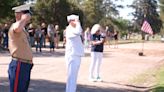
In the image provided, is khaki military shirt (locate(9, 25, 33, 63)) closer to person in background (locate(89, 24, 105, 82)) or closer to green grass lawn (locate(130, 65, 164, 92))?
green grass lawn (locate(130, 65, 164, 92))

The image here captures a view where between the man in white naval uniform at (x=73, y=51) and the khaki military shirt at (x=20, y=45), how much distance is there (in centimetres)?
396

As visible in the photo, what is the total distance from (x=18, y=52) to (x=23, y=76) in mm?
398

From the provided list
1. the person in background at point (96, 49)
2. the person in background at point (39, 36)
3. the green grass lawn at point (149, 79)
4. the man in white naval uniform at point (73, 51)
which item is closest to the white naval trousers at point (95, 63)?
the person in background at point (96, 49)

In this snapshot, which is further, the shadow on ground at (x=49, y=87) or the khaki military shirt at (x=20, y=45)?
the shadow on ground at (x=49, y=87)

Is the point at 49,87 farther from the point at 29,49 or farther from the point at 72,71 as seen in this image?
the point at 29,49

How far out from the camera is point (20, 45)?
8305mm

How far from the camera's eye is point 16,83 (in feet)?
27.2

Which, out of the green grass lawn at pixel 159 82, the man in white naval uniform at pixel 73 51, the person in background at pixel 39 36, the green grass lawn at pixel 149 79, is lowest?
the green grass lawn at pixel 149 79

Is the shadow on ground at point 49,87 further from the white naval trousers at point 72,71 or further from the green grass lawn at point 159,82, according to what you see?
the white naval trousers at point 72,71

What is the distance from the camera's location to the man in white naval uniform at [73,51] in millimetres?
12312

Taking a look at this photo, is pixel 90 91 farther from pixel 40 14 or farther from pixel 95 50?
pixel 40 14

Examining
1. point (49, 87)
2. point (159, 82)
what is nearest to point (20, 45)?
point (49, 87)

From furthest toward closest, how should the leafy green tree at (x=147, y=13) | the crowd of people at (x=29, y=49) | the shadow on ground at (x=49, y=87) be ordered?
1. the leafy green tree at (x=147, y=13)
2. the shadow on ground at (x=49, y=87)
3. the crowd of people at (x=29, y=49)

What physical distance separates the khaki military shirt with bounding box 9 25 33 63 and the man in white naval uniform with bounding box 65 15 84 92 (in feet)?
13.0
